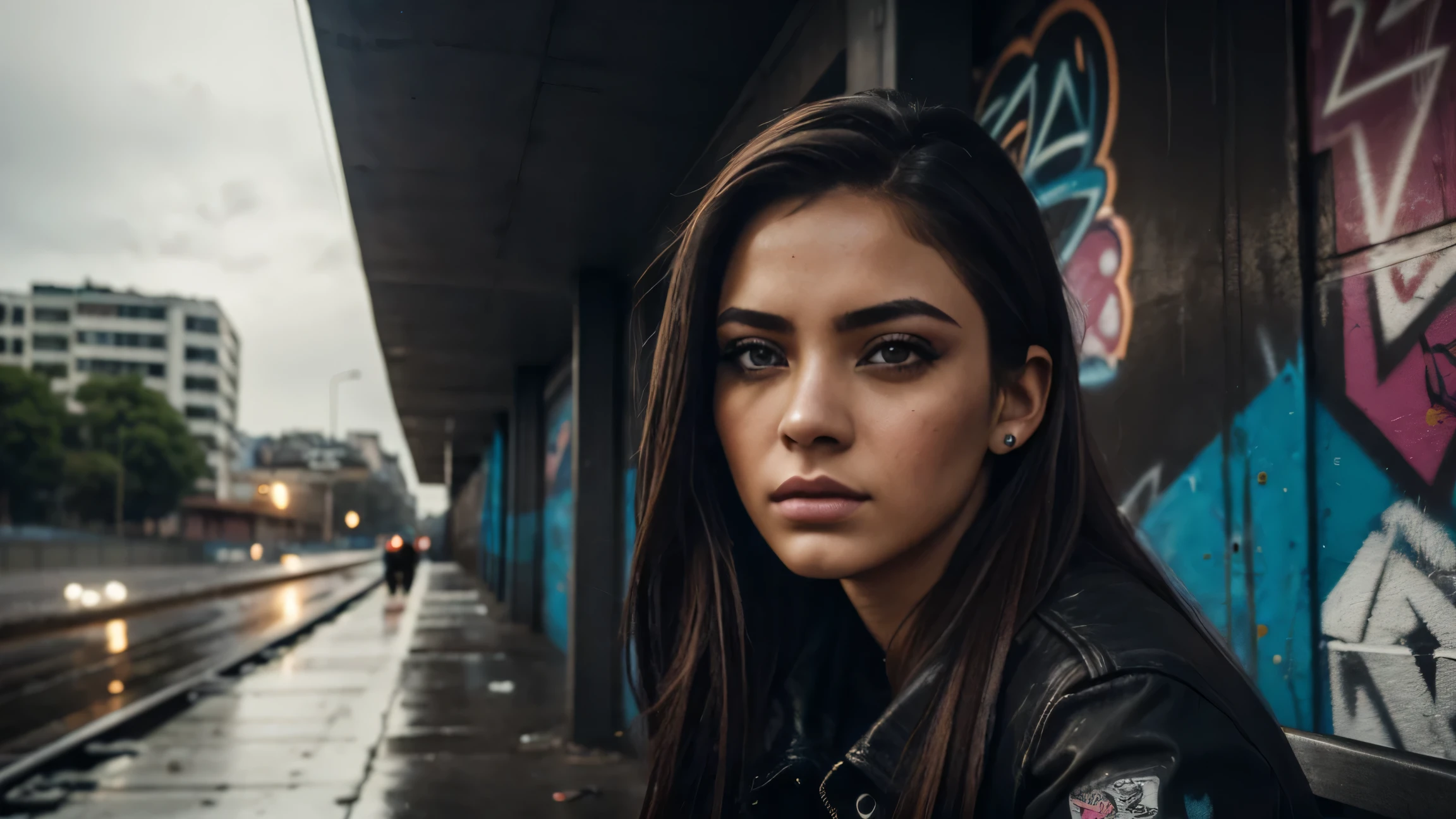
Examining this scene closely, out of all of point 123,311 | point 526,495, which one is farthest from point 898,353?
point 123,311

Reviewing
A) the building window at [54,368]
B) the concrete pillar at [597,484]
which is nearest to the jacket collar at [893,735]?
the concrete pillar at [597,484]

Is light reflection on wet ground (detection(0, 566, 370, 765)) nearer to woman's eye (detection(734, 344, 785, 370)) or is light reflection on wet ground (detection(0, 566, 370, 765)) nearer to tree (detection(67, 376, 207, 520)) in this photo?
woman's eye (detection(734, 344, 785, 370))

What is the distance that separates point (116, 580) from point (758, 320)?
42.3 metres

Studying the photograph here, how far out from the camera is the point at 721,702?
152cm

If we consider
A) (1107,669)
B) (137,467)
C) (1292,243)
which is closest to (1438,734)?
(1292,243)

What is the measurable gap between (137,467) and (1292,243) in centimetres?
8384

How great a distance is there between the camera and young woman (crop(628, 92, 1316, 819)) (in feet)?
3.28

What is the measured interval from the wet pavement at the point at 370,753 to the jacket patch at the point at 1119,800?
539cm

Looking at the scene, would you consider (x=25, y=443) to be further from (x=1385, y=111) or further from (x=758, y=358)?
(x=1385, y=111)

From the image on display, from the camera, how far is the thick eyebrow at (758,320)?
1.20 metres

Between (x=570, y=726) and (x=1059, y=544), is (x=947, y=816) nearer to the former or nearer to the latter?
(x=1059, y=544)

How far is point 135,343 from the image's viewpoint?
102875 mm

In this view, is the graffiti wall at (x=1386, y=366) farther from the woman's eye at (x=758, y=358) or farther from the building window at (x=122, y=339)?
the building window at (x=122, y=339)

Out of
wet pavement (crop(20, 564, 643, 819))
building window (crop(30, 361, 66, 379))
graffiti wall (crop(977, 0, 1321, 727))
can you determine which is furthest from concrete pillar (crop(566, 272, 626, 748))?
building window (crop(30, 361, 66, 379))
